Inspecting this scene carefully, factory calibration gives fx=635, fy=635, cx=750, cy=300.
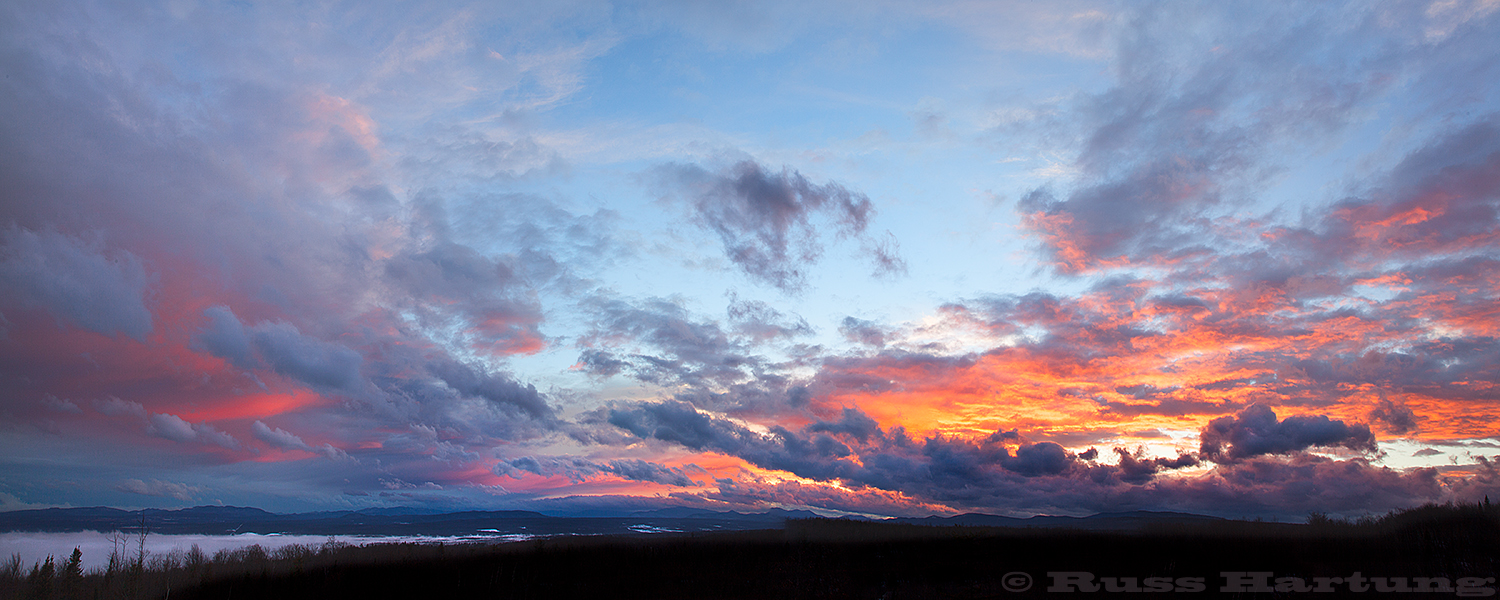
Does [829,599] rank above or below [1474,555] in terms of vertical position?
below

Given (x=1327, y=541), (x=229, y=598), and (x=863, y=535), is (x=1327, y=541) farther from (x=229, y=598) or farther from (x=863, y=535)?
(x=229, y=598)

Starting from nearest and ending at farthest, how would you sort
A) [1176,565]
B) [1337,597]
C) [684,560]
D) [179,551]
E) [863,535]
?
[1337,597]
[179,551]
[1176,565]
[684,560]
[863,535]

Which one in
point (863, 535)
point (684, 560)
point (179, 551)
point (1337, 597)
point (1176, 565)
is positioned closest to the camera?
point (1337, 597)

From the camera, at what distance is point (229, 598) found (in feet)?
81.6

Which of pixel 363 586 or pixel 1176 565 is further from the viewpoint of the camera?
pixel 1176 565

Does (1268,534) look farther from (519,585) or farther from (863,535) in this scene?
(519,585)

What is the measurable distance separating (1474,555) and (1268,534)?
1117 cm

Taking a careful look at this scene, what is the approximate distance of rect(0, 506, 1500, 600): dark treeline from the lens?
84.4 ft

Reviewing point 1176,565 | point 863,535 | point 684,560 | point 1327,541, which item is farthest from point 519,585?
point 1327,541

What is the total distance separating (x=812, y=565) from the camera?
3538 centimetres

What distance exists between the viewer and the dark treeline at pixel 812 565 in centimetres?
2573

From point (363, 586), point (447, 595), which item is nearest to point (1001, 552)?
point (447, 595)

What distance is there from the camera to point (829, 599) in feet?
90.0

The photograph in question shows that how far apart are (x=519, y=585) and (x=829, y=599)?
14055 millimetres
